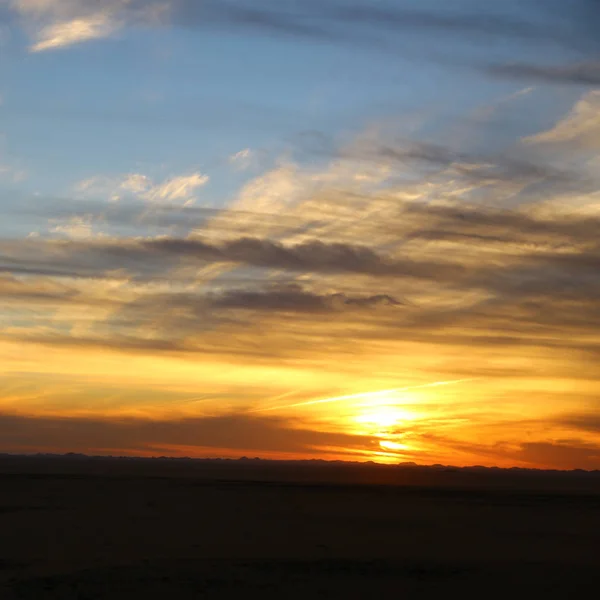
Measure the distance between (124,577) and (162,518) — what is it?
1425 cm

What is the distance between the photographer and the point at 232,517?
39.0m

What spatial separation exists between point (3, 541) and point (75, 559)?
17.4 feet

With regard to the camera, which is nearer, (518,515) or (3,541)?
(3,541)

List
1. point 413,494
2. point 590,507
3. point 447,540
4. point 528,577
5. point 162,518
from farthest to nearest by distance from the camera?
1. point 413,494
2. point 590,507
3. point 162,518
4. point 447,540
5. point 528,577

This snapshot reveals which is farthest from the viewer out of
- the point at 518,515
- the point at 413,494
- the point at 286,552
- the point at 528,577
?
the point at 413,494

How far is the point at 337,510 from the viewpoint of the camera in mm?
45062

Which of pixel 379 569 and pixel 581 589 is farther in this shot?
pixel 379 569

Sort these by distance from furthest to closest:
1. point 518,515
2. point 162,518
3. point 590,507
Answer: point 590,507
point 518,515
point 162,518

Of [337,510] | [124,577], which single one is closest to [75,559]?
[124,577]

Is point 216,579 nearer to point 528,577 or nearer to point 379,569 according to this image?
point 379,569

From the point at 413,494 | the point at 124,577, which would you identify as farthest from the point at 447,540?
the point at 413,494

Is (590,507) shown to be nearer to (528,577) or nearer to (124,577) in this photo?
(528,577)

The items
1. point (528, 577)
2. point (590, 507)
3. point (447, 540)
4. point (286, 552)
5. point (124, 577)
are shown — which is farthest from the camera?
point (590, 507)

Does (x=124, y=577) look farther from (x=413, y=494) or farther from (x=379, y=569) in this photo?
(x=413, y=494)
